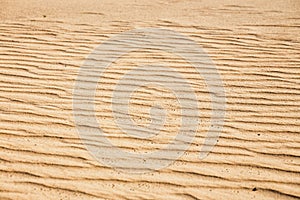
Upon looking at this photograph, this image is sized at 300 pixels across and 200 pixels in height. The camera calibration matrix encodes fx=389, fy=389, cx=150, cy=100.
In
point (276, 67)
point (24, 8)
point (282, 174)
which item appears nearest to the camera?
point (282, 174)

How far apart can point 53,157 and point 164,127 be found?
106 cm

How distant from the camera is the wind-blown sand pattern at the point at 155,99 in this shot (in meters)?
3.07

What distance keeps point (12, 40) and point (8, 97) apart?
5.17 ft

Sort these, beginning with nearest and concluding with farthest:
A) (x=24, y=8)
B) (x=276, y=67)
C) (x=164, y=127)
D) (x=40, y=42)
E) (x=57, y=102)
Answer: (x=164, y=127), (x=57, y=102), (x=276, y=67), (x=40, y=42), (x=24, y=8)

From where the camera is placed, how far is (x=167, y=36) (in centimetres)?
549

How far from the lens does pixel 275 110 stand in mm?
3891

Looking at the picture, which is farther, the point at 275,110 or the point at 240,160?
the point at 275,110

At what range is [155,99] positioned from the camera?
4.09 metres

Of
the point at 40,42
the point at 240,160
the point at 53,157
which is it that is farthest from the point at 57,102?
the point at 240,160

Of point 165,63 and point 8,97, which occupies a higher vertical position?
point 165,63

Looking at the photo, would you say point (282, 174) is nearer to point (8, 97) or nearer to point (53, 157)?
point (53, 157)

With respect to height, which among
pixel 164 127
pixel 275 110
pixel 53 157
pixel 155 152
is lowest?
pixel 53 157

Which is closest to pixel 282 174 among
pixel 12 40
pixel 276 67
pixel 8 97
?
pixel 276 67

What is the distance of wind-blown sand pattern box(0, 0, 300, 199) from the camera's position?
3.07 meters
